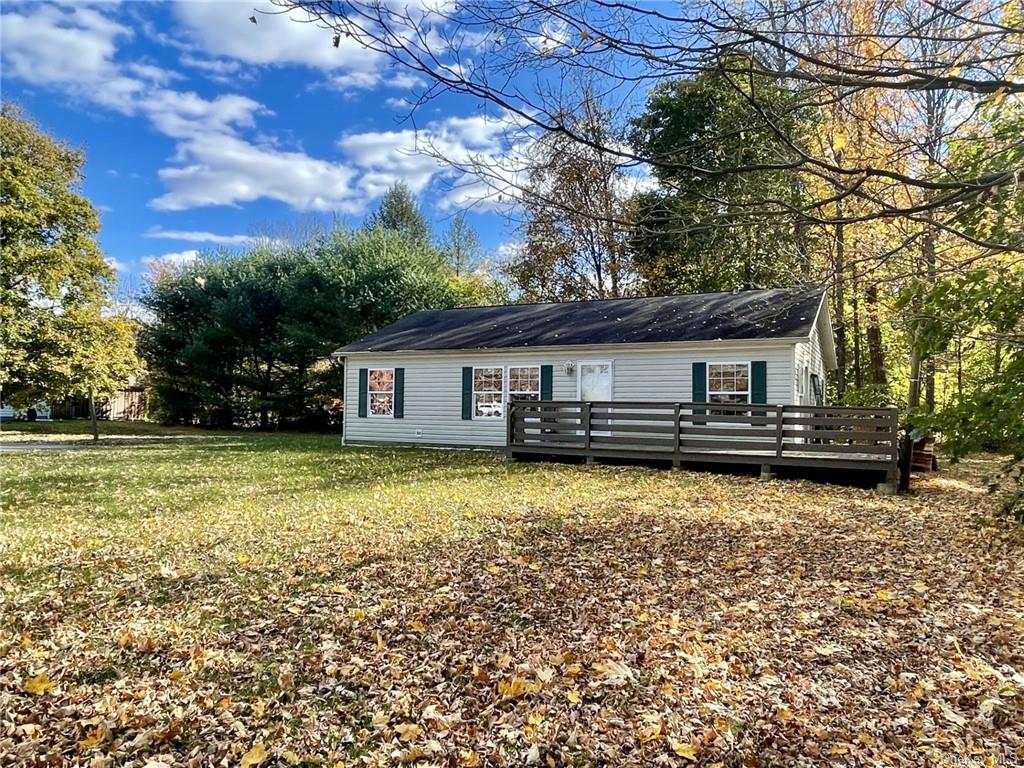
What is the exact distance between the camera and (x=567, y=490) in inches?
349

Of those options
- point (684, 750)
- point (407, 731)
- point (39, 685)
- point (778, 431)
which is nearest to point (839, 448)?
point (778, 431)

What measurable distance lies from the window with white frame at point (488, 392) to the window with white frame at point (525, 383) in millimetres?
268

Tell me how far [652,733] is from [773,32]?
3.60 m

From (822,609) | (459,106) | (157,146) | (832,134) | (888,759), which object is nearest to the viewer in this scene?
(888,759)

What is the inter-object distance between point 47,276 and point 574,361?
1542 centimetres

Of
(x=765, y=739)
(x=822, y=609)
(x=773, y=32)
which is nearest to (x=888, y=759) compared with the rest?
(x=765, y=739)

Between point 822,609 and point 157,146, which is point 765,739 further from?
point 157,146

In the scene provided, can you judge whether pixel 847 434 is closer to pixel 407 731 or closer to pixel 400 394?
pixel 407 731

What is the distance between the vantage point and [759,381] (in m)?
12.0

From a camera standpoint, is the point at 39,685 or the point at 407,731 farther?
the point at 39,685

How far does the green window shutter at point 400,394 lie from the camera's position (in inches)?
629

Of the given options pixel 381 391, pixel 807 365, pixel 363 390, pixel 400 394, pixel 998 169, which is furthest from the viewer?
pixel 363 390

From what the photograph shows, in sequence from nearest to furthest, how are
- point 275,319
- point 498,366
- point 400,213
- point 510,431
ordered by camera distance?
point 510,431
point 498,366
point 275,319
point 400,213

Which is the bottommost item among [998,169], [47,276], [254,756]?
[254,756]
